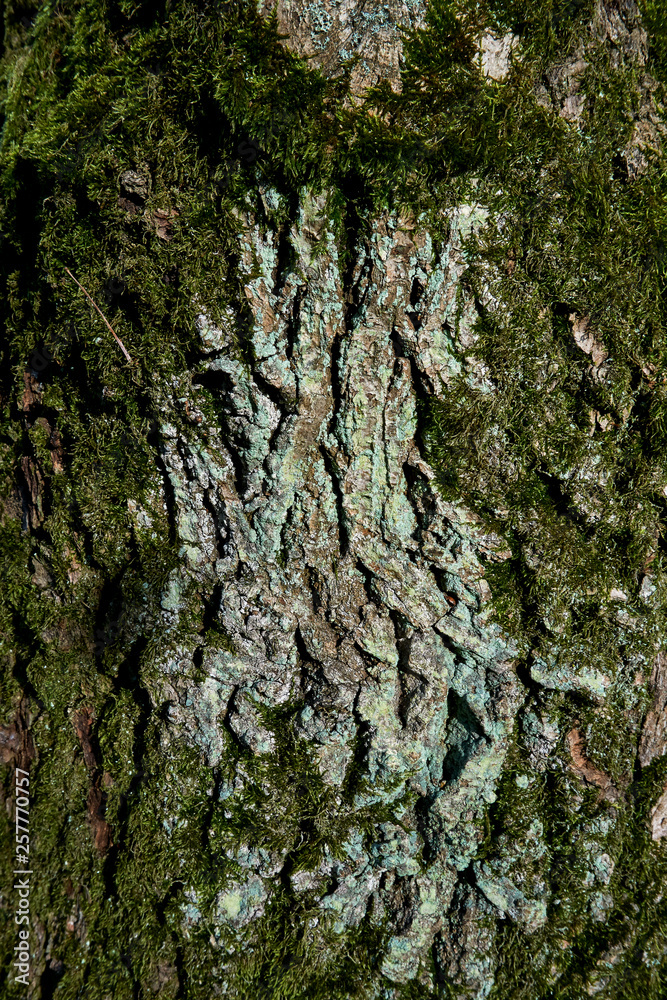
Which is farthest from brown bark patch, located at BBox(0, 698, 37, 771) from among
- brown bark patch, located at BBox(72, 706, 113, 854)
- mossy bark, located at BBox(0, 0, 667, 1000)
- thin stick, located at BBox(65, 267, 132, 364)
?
thin stick, located at BBox(65, 267, 132, 364)

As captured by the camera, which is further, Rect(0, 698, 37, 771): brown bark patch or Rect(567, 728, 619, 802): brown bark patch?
Rect(0, 698, 37, 771): brown bark patch

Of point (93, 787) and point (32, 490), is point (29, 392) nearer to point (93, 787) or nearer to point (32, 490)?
point (32, 490)

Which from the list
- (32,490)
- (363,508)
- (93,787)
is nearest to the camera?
(363,508)

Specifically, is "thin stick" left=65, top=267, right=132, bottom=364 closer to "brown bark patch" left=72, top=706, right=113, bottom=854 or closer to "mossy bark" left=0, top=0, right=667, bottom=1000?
"mossy bark" left=0, top=0, right=667, bottom=1000

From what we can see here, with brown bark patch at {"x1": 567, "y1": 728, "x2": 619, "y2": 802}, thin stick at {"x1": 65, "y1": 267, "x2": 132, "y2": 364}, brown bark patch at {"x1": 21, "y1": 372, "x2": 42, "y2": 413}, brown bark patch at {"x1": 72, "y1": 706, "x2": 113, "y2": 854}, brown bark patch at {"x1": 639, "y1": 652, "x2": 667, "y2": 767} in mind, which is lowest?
brown bark patch at {"x1": 72, "y1": 706, "x2": 113, "y2": 854}

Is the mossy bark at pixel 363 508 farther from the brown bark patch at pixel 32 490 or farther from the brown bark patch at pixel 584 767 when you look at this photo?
the brown bark patch at pixel 32 490

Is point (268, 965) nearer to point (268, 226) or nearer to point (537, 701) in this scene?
point (537, 701)

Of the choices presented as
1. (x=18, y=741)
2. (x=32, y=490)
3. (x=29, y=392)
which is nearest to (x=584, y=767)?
(x=18, y=741)

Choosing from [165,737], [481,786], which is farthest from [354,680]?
[165,737]
